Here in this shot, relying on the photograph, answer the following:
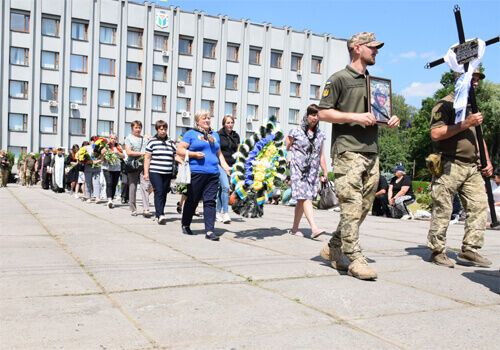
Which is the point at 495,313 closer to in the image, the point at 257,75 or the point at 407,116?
the point at 257,75

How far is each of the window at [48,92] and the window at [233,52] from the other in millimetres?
16747

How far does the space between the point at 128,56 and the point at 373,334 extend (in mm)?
49947

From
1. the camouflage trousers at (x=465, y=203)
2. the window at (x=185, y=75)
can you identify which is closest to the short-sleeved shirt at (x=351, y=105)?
the camouflage trousers at (x=465, y=203)

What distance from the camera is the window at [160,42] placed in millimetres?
51219

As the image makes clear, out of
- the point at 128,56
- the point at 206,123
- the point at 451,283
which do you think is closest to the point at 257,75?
the point at 128,56

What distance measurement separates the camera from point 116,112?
50.0m

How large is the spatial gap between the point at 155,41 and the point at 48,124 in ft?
40.6

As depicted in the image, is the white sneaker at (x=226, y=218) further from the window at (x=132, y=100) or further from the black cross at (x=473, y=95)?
the window at (x=132, y=100)

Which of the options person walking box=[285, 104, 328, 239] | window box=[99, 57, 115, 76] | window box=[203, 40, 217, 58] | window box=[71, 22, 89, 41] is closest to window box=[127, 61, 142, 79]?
window box=[99, 57, 115, 76]

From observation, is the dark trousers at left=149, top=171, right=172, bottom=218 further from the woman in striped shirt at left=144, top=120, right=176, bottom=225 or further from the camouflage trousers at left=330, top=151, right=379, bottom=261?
the camouflage trousers at left=330, top=151, right=379, bottom=261

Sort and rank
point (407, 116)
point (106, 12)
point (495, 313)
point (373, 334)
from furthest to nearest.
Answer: point (407, 116)
point (106, 12)
point (495, 313)
point (373, 334)

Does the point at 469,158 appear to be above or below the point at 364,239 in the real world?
above

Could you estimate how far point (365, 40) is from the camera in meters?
5.20

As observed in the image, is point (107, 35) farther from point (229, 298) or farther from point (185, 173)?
point (229, 298)
